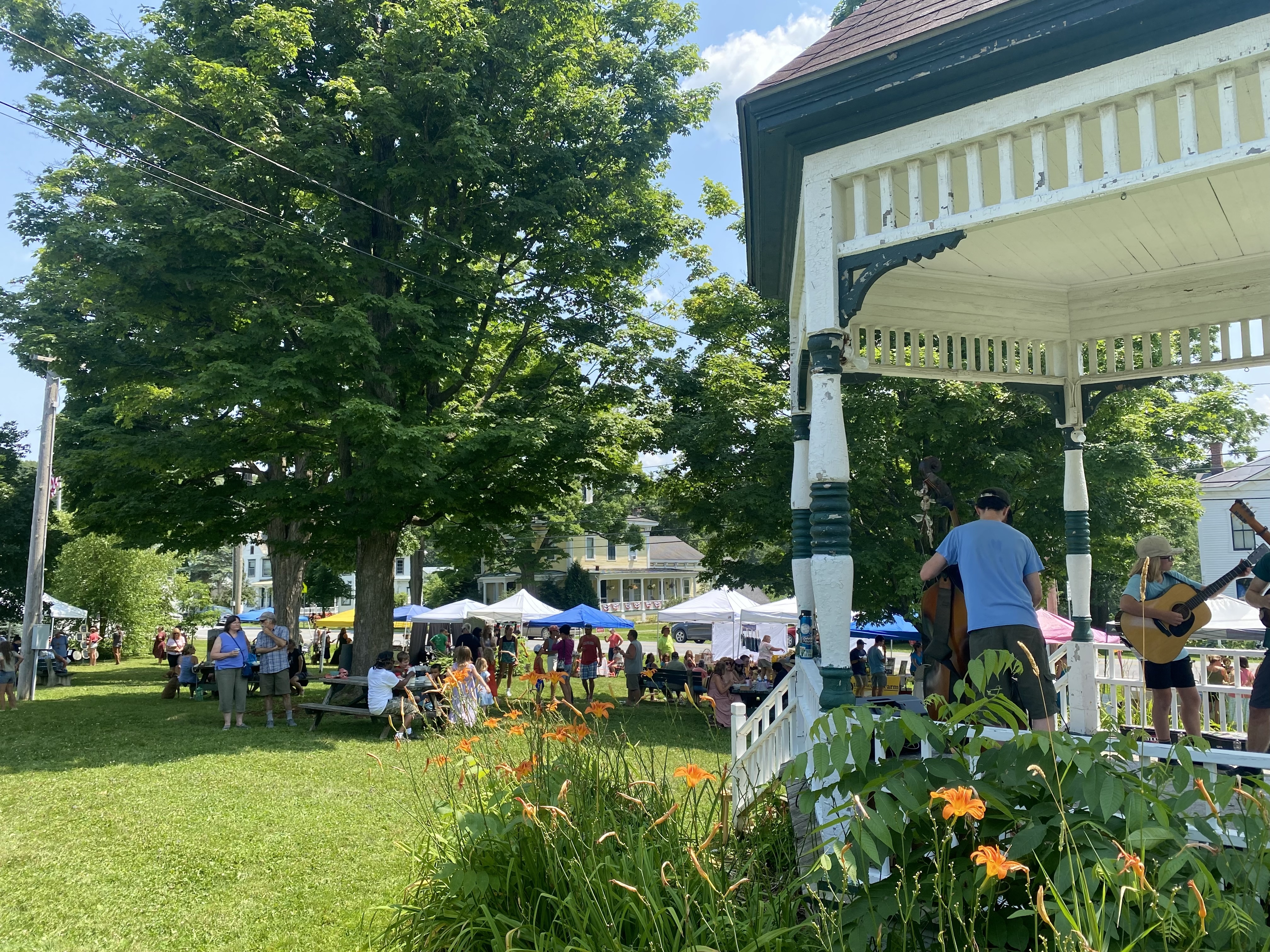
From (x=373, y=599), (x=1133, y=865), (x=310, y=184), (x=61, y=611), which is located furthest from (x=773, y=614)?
(x=61, y=611)

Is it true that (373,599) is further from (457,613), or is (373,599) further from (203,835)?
(457,613)

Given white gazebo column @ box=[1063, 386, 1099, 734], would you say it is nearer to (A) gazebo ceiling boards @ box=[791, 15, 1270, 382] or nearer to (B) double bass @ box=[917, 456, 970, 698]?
(A) gazebo ceiling boards @ box=[791, 15, 1270, 382]

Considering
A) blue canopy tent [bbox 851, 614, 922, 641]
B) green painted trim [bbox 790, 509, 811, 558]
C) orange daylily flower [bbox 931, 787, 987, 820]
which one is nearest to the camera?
orange daylily flower [bbox 931, 787, 987, 820]

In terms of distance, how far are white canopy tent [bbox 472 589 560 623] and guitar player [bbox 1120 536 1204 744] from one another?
22651 mm

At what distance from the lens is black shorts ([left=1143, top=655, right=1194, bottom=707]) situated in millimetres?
5910

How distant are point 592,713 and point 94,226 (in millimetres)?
12552

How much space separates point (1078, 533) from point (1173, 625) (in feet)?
6.08

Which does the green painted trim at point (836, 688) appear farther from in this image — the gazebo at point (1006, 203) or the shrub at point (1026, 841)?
the shrub at point (1026, 841)

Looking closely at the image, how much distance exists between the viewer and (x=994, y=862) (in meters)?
2.08

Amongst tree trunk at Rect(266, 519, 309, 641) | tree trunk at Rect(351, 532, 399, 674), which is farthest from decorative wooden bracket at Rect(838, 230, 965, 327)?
tree trunk at Rect(266, 519, 309, 641)

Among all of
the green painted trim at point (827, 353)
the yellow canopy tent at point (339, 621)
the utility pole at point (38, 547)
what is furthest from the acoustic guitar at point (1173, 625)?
the yellow canopy tent at point (339, 621)

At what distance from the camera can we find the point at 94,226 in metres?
12.9

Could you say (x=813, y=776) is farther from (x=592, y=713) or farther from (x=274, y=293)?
(x=274, y=293)

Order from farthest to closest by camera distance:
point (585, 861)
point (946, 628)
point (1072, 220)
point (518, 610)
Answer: point (518, 610), point (1072, 220), point (946, 628), point (585, 861)
